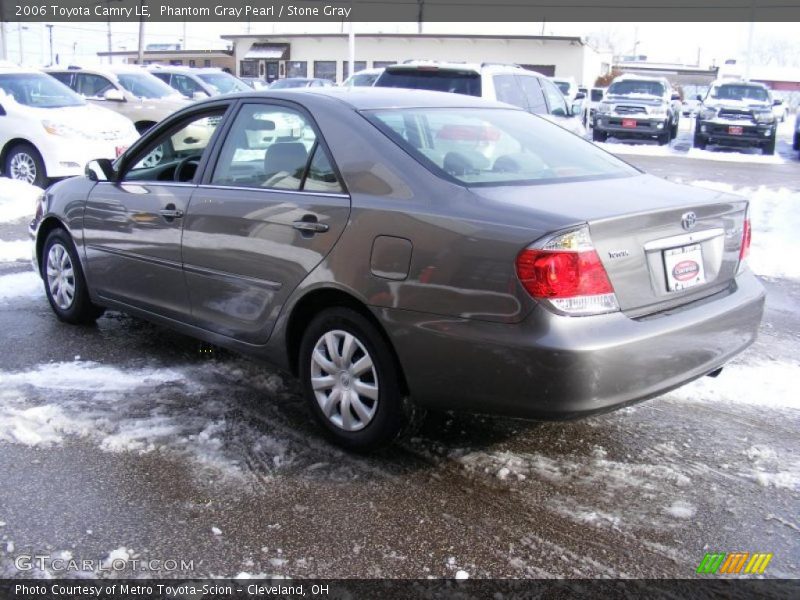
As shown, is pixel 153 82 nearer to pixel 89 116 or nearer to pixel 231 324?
pixel 89 116

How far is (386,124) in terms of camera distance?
3.85 metres

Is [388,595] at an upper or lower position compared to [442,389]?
lower

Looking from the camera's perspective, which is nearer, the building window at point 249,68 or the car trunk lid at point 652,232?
the car trunk lid at point 652,232

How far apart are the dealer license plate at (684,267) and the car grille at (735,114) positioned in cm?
1919

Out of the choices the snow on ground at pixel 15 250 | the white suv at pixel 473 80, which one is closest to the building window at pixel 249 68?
the white suv at pixel 473 80

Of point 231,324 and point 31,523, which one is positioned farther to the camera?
point 231,324

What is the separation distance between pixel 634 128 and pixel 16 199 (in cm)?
1619

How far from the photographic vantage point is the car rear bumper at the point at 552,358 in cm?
305

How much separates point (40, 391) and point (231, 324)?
3.76 feet

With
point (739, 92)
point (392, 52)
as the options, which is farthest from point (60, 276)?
point (392, 52)

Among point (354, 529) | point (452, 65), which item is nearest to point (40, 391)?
point (354, 529)

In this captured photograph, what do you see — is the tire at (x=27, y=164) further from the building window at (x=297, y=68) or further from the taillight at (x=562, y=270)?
the building window at (x=297, y=68)

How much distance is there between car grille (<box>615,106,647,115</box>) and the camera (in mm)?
21703

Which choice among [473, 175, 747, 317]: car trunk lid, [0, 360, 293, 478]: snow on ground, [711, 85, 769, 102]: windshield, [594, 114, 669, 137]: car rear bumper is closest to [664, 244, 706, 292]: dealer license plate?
[473, 175, 747, 317]: car trunk lid
